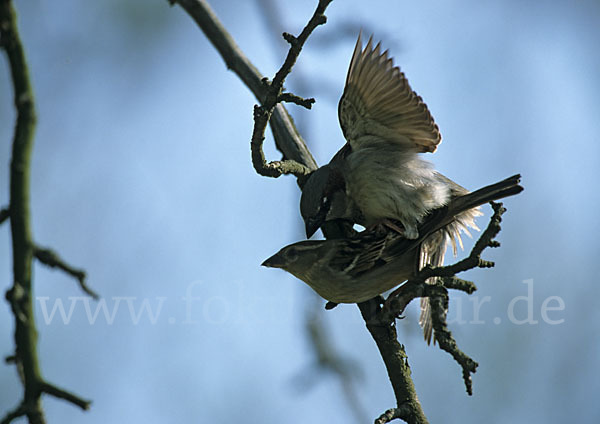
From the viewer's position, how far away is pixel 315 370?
3646 millimetres

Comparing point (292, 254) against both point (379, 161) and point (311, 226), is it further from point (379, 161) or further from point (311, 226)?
point (379, 161)

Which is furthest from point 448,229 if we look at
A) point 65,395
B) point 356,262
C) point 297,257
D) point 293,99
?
point 65,395

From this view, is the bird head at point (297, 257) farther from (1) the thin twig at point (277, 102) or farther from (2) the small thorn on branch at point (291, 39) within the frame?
(2) the small thorn on branch at point (291, 39)

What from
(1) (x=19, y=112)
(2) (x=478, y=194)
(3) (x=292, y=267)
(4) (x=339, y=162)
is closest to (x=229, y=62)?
(4) (x=339, y=162)

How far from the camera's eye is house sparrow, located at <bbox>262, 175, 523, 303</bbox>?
9.41ft

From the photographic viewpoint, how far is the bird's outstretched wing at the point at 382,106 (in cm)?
341

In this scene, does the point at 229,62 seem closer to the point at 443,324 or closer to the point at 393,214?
the point at 393,214

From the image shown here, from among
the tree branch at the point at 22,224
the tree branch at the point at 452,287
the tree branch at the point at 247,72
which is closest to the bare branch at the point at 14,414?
the tree branch at the point at 22,224

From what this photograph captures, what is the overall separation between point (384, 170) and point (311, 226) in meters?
0.50

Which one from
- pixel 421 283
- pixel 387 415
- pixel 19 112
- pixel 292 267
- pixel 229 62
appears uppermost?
pixel 229 62

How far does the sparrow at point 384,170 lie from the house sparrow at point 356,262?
0.25m

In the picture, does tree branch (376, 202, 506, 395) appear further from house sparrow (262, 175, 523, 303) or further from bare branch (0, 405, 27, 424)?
bare branch (0, 405, 27, 424)

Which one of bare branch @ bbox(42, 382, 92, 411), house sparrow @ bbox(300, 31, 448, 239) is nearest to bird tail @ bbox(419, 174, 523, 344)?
house sparrow @ bbox(300, 31, 448, 239)

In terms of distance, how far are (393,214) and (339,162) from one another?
0.46m
